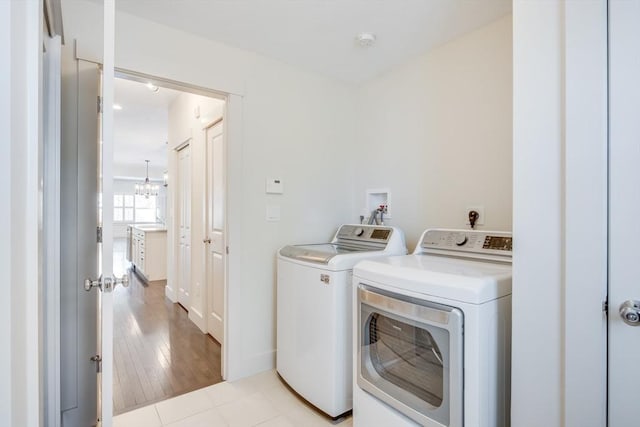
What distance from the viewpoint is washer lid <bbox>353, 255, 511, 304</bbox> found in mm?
1166

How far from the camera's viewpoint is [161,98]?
3.83 meters

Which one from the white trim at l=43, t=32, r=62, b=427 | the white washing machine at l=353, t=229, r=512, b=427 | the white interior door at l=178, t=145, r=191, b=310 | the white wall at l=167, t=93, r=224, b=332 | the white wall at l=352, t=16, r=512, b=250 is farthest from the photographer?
the white interior door at l=178, t=145, r=191, b=310

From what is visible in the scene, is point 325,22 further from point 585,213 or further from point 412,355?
point 412,355

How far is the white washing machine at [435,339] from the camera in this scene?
3.79 feet

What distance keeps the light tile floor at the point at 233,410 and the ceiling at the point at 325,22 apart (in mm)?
2410

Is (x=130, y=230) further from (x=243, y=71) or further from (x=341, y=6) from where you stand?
(x=341, y=6)

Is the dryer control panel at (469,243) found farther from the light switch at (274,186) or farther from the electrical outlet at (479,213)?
the light switch at (274,186)

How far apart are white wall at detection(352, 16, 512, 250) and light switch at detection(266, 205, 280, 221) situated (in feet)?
2.77

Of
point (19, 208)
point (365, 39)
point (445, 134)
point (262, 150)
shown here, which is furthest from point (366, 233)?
point (19, 208)

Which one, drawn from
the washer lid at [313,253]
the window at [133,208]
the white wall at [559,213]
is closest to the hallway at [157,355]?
the washer lid at [313,253]

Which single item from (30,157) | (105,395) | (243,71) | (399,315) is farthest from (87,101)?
(399,315)

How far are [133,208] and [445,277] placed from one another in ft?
39.9

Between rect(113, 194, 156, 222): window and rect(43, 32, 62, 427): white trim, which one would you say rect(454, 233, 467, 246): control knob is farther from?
rect(113, 194, 156, 222): window

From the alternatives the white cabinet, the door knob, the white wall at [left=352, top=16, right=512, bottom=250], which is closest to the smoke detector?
the white wall at [left=352, top=16, right=512, bottom=250]
